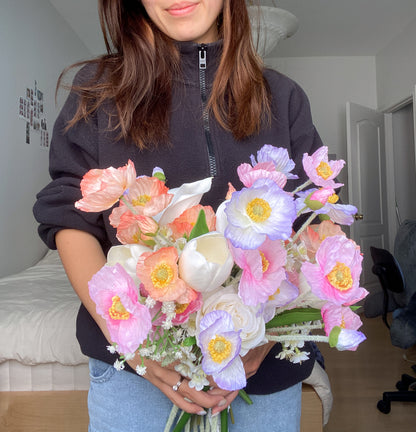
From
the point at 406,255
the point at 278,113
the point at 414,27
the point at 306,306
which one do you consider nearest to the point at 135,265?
the point at 306,306

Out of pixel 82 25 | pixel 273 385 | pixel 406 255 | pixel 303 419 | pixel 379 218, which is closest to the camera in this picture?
pixel 273 385

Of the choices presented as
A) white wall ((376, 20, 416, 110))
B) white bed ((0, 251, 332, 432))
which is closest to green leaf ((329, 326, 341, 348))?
white bed ((0, 251, 332, 432))

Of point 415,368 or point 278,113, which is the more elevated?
point 278,113

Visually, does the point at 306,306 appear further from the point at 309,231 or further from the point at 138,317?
the point at 138,317

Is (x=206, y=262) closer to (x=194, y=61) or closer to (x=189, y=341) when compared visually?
(x=189, y=341)

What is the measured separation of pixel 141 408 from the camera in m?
0.74

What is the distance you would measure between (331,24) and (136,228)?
4.94 meters

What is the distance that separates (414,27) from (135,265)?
5.15m

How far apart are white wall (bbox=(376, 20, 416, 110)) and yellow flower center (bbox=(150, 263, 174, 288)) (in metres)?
5.08

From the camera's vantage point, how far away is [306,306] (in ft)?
1.83

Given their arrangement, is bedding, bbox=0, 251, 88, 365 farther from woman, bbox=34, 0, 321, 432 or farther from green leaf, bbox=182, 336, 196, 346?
green leaf, bbox=182, 336, 196, 346

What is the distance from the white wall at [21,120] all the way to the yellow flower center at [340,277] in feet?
10.0

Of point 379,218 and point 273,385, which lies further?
point 379,218

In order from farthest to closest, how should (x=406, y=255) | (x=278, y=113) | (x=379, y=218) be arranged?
1. (x=379, y=218)
2. (x=406, y=255)
3. (x=278, y=113)
